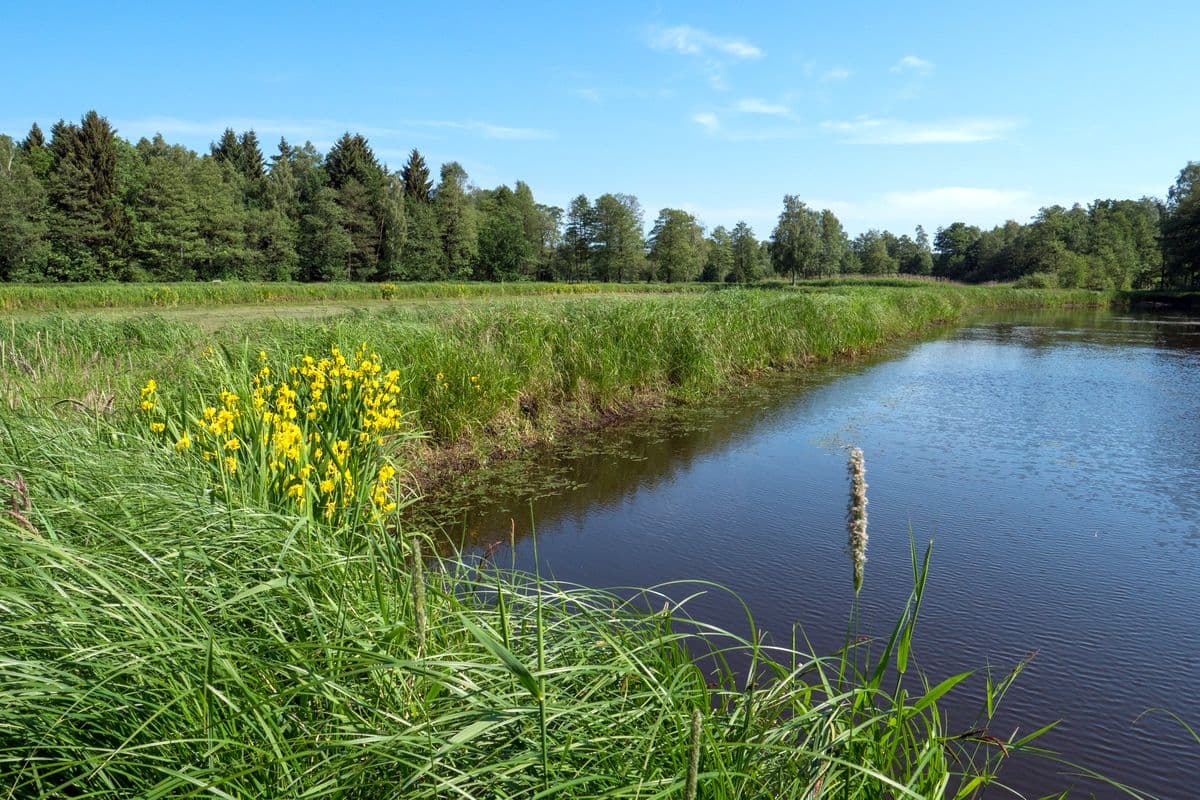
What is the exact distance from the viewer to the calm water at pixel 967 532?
3.57 m

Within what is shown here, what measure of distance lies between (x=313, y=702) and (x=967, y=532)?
534 centimetres

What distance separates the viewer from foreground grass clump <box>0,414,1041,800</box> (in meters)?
1.55

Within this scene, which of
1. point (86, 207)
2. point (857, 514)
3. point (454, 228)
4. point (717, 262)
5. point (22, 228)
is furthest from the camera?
point (717, 262)

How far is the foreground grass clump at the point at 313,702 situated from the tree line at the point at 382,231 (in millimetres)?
44312

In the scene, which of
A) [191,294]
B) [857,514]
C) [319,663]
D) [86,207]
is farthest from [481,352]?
[86,207]

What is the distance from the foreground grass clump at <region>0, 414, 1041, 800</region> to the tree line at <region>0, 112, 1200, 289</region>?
145ft

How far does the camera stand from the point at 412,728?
156 centimetres

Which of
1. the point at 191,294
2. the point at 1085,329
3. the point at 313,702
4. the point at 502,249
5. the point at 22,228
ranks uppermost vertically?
the point at 502,249

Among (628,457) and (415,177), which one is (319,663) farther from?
(415,177)

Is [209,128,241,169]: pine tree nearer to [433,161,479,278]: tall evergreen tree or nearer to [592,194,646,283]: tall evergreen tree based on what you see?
[433,161,479,278]: tall evergreen tree

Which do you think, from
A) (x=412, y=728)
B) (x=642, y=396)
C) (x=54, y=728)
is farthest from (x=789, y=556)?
(x=642, y=396)

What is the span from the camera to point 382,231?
51.3 metres

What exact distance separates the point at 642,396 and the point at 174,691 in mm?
9150

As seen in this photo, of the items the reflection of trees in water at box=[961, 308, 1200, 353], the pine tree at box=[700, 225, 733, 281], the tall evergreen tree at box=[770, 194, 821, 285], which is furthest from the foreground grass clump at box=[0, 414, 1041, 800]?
the pine tree at box=[700, 225, 733, 281]
